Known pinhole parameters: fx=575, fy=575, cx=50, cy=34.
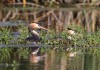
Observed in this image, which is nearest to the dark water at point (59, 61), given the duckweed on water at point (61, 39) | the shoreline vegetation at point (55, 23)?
the shoreline vegetation at point (55, 23)

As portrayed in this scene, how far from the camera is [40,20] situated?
24.2 m

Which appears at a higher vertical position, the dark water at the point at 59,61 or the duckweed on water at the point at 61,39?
the dark water at the point at 59,61

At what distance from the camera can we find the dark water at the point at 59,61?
11492 millimetres

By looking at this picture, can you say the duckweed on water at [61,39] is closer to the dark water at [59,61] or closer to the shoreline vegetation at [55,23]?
the shoreline vegetation at [55,23]

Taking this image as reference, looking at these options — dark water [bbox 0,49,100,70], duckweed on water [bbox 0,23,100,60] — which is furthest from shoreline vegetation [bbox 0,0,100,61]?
dark water [bbox 0,49,100,70]

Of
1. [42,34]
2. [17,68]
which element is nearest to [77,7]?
[42,34]

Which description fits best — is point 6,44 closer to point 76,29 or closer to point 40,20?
point 76,29

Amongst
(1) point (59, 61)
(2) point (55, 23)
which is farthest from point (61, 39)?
(2) point (55, 23)

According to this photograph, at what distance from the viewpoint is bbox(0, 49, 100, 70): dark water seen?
11.5 meters

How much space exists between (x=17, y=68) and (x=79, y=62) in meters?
1.55

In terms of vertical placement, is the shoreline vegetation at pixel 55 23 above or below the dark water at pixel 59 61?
below

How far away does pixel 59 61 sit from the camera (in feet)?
40.6

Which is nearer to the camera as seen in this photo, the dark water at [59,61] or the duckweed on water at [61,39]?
the dark water at [59,61]

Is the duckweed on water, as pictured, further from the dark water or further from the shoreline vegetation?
the dark water
